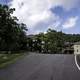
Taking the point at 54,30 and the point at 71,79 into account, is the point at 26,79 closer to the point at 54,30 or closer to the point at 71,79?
the point at 71,79

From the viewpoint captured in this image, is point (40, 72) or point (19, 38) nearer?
point (40, 72)

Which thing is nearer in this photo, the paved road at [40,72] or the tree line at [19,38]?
the paved road at [40,72]

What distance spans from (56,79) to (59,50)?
12366 cm

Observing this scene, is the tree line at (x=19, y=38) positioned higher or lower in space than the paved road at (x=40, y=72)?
higher

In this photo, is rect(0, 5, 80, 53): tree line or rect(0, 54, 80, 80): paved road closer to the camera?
rect(0, 54, 80, 80): paved road

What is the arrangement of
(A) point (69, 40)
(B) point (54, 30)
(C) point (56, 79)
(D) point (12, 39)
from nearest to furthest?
(C) point (56, 79)
(D) point (12, 39)
(B) point (54, 30)
(A) point (69, 40)

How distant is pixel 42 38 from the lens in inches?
5965

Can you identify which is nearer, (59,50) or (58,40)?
(59,50)

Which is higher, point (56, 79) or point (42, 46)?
point (42, 46)

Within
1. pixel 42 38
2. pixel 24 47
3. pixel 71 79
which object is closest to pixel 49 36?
pixel 42 38

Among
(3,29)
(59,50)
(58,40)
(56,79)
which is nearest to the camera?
(56,79)

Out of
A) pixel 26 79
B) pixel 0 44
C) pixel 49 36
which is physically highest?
pixel 49 36

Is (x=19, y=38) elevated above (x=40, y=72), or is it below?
above

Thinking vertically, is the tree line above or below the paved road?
above
